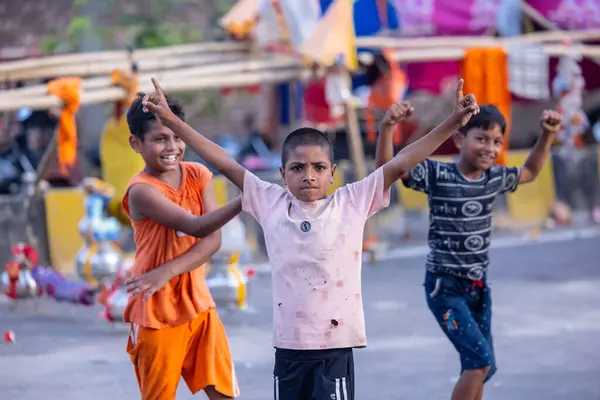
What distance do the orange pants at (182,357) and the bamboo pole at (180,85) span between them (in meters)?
5.16

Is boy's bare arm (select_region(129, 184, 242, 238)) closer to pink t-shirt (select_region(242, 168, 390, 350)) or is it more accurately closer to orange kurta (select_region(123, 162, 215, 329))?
orange kurta (select_region(123, 162, 215, 329))

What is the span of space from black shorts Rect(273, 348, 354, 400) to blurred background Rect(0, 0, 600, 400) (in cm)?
194

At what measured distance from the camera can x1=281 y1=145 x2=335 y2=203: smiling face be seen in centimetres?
376

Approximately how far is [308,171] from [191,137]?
0.41 meters

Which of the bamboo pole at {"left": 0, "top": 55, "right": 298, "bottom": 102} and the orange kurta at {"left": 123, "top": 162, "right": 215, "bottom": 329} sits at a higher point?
the bamboo pole at {"left": 0, "top": 55, "right": 298, "bottom": 102}

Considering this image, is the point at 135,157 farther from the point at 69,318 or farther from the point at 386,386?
the point at 386,386

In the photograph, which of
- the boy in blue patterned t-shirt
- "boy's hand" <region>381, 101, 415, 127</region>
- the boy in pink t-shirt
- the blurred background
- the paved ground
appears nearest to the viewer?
the boy in pink t-shirt

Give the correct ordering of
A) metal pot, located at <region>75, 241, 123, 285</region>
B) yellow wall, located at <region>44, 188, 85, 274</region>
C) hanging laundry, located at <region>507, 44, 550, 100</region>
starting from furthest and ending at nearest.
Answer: hanging laundry, located at <region>507, 44, 550, 100</region> → yellow wall, located at <region>44, 188, 85, 274</region> → metal pot, located at <region>75, 241, 123, 285</region>

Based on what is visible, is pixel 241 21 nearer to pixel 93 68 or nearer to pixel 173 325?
pixel 93 68

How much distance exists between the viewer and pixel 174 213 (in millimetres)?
4020

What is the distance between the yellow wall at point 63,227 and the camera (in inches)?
403

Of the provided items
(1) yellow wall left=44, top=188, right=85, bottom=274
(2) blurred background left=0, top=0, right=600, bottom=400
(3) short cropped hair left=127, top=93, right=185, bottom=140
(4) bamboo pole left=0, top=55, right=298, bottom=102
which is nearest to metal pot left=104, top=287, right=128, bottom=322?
(2) blurred background left=0, top=0, right=600, bottom=400

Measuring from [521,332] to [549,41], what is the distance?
21.1ft

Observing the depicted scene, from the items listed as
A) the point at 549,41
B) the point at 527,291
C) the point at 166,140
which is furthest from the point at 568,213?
the point at 166,140
